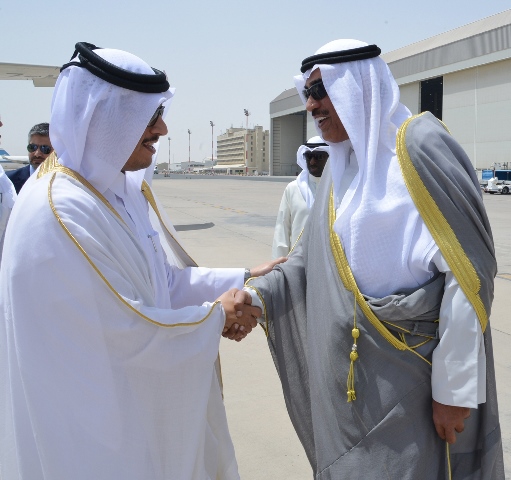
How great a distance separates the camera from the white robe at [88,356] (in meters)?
1.83

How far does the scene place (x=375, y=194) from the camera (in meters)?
2.18

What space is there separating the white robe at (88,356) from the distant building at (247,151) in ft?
385

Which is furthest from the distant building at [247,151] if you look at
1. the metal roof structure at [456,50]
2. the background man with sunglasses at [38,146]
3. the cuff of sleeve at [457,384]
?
the cuff of sleeve at [457,384]

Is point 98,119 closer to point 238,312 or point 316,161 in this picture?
point 238,312

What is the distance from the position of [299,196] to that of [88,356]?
11.1ft

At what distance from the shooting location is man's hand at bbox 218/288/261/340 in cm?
234

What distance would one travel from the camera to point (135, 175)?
8.69 ft

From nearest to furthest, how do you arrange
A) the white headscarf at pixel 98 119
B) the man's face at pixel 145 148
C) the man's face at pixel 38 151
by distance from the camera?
the white headscarf at pixel 98 119, the man's face at pixel 145 148, the man's face at pixel 38 151

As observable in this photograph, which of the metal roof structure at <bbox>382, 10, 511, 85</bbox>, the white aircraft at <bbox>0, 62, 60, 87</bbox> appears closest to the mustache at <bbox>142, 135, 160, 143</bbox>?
the white aircraft at <bbox>0, 62, 60, 87</bbox>

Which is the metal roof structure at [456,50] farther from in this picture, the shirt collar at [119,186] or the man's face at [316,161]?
the shirt collar at [119,186]

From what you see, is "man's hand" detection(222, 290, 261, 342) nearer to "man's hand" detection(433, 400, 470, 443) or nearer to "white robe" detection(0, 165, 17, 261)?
"man's hand" detection(433, 400, 470, 443)

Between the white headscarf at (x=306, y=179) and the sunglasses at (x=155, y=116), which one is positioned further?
the white headscarf at (x=306, y=179)

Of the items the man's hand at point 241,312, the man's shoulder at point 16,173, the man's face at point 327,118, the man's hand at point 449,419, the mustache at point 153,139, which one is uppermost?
the man's face at point 327,118

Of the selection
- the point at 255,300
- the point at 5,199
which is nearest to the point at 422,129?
the point at 255,300
